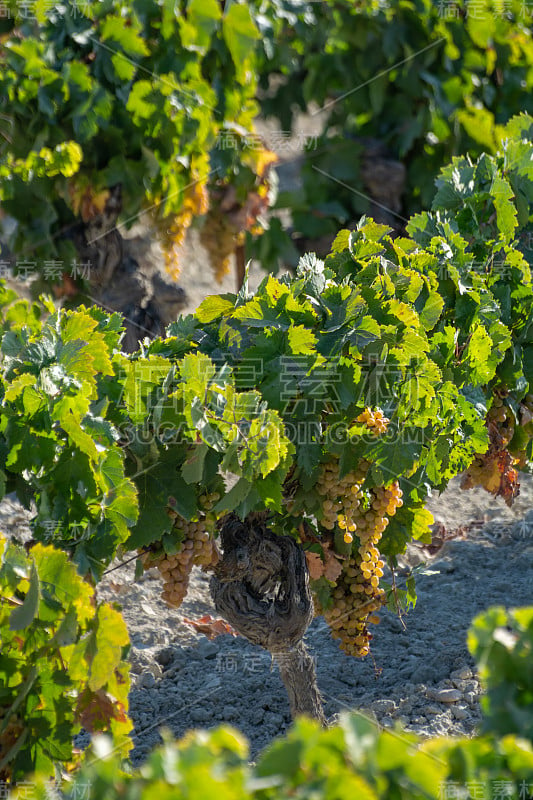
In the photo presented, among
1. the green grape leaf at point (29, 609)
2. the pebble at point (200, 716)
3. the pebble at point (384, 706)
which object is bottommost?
the pebble at point (200, 716)

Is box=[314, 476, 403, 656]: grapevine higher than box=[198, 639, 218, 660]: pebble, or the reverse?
box=[314, 476, 403, 656]: grapevine

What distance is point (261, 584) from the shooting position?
7.65ft

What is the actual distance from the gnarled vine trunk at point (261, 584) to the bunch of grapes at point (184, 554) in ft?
0.40

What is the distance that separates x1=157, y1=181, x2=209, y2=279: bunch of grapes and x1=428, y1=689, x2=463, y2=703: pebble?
216cm

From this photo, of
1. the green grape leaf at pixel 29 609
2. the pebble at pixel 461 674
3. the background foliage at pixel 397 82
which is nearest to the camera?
the green grape leaf at pixel 29 609

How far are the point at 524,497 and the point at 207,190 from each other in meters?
2.11

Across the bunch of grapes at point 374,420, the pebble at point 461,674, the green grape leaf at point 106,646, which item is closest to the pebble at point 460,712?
the pebble at point 461,674

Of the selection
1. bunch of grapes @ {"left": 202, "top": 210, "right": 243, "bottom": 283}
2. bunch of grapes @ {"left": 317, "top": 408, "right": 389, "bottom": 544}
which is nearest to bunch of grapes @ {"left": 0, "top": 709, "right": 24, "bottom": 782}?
bunch of grapes @ {"left": 317, "top": 408, "right": 389, "bottom": 544}

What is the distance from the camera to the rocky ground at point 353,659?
9.32 ft

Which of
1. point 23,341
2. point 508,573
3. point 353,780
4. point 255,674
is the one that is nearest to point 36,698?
point 23,341

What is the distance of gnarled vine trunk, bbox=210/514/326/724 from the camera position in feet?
7.56

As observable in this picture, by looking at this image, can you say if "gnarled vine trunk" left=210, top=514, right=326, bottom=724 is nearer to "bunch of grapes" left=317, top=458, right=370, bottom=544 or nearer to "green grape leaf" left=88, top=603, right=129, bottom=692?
"bunch of grapes" left=317, top=458, right=370, bottom=544

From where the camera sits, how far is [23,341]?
2.09 meters

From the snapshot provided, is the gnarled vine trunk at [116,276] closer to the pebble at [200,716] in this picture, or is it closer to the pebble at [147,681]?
the pebble at [147,681]
